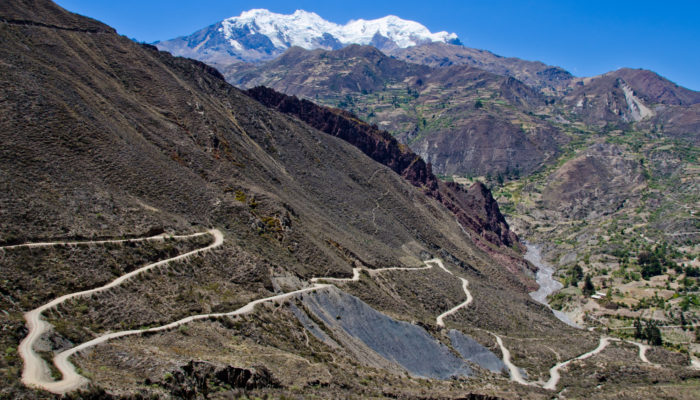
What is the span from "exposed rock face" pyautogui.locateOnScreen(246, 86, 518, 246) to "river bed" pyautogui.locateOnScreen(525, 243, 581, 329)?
380 inches

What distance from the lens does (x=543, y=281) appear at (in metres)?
127

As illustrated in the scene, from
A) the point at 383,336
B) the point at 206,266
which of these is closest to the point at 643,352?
the point at 383,336

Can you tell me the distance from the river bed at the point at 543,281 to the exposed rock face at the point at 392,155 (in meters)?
9.66

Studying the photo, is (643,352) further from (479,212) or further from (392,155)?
(479,212)

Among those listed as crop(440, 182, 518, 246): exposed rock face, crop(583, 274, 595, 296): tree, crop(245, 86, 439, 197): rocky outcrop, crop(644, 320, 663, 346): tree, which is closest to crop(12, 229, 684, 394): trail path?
crop(644, 320, 663, 346): tree

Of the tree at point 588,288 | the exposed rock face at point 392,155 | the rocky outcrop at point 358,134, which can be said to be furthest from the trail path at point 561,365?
the rocky outcrop at point 358,134

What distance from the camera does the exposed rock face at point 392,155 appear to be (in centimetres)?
12400

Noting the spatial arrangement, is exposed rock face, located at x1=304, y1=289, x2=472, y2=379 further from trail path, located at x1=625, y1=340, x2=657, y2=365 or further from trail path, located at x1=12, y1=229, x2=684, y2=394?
trail path, located at x1=625, y1=340, x2=657, y2=365

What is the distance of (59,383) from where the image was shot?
2150 centimetres

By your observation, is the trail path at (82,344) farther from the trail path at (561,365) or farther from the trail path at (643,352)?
the trail path at (643,352)

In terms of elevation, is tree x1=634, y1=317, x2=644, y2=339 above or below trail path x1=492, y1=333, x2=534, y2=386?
above

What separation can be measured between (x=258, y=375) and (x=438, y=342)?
29497 mm

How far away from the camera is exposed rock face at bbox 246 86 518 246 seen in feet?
407

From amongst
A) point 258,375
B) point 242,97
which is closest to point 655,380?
point 258,375
